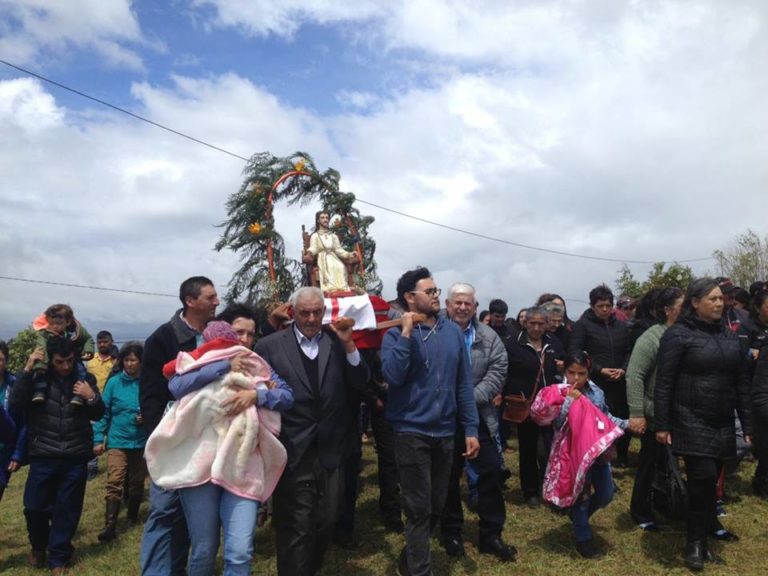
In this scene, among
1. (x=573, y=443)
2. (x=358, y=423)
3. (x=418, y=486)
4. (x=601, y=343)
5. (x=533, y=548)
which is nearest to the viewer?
(x=418, y=486)

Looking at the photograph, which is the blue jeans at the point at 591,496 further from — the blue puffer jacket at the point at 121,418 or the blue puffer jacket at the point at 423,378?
the blue puffer jacket at the point at 121,418

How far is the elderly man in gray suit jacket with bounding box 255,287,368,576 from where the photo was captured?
3.92 m

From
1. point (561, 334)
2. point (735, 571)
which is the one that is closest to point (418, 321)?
point (735, 571)

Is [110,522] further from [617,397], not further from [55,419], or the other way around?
[617,397]

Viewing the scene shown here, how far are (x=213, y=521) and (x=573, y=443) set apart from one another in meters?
2.85

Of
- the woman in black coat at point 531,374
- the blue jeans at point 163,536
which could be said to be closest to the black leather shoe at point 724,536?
the woman in black coat at point 531,374

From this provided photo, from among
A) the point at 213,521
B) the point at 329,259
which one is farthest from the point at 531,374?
the point at 329,259

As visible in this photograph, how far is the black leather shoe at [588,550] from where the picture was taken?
4.94 m

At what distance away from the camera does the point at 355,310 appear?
5441 mm

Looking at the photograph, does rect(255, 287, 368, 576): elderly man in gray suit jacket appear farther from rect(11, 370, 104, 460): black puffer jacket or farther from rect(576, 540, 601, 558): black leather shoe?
rect(11, 370, 104, 460): black puffer jacket

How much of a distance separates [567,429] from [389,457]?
1.69 m

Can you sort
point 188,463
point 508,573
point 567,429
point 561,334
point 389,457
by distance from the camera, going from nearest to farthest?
1. point 188,463
2. point 508,573
3. point 567,429
4. point 389,457
5. point 561,334

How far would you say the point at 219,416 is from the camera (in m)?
3.60

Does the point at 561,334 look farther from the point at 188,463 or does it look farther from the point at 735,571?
the point at 188,463
